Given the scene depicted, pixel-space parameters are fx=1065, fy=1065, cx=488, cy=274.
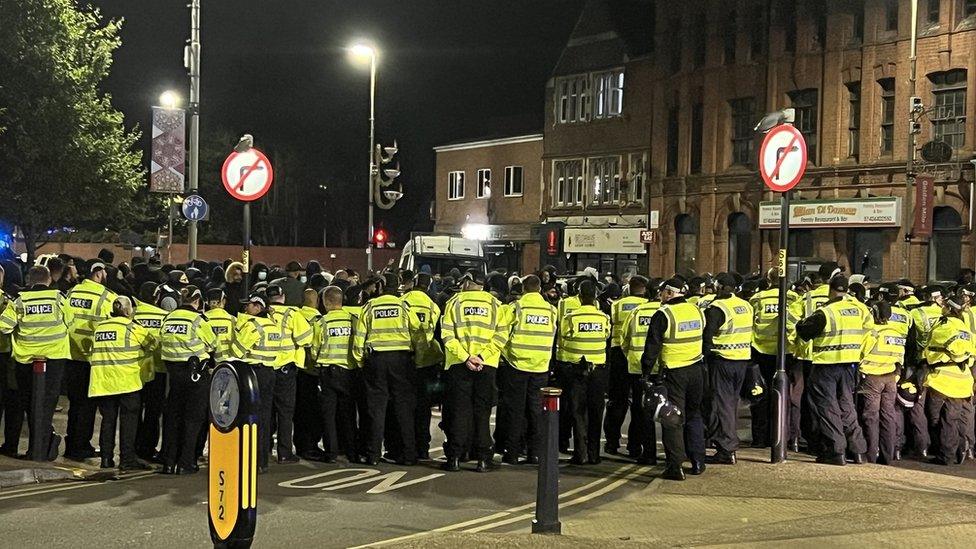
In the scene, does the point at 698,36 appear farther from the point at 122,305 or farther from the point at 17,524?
the point at 17,524

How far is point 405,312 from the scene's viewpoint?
440 inches

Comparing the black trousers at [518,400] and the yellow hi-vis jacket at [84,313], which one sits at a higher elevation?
the yellow hi-vis jacket at [84,313]

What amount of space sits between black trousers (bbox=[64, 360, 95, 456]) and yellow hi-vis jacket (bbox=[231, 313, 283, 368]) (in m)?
1.86

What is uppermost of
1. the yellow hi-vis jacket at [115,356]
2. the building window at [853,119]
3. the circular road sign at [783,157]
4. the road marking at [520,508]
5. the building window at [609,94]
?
the building window at [609,94]

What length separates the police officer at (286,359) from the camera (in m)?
10.9

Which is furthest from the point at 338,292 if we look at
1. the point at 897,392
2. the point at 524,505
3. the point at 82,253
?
the point at 82,253

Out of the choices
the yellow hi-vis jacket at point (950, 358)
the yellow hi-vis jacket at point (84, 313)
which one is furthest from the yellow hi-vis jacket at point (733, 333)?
the yellow hi-vis jacket at point (84, 313)

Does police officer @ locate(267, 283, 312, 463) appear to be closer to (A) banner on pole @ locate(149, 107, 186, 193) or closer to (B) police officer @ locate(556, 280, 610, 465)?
(B) police officer @ locate(556, 280, 610, 465)

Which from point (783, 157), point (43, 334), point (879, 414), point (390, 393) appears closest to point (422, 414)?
point (390, 393)

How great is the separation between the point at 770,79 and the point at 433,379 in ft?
87.1

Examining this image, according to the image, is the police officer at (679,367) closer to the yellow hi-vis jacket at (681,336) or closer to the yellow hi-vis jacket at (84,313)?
the yellow hi-vis jacket at (681,336)

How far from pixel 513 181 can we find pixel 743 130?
1289 centimetres

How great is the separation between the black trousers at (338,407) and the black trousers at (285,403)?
350mm

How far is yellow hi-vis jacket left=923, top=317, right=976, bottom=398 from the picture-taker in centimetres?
1195
